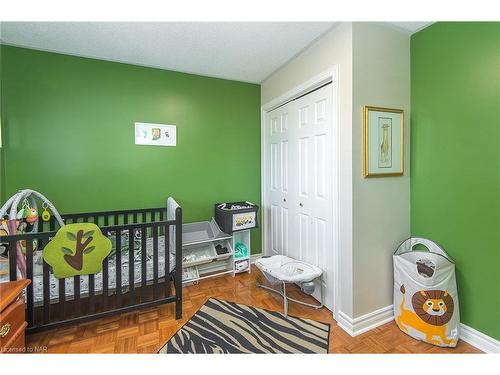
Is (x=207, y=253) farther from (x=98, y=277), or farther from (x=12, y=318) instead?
(x=12, y=318)

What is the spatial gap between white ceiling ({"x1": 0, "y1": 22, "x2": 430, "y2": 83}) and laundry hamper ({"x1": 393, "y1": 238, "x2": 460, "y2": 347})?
1.74m

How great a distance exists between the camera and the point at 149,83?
2.35 m

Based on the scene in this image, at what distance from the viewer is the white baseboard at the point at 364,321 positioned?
1619 millimetres

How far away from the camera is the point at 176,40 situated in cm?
187

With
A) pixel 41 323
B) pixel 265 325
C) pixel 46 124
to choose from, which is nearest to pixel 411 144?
pixel 265 325

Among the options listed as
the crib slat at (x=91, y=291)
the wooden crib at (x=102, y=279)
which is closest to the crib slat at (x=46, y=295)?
the wooden crib at (x=102, y=279)

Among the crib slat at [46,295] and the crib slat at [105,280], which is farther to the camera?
the crib slat at [105,280]

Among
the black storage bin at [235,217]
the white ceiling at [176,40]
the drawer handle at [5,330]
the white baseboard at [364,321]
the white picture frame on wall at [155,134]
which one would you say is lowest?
the white baseboard at [364,321]

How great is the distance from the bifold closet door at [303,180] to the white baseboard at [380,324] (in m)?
0.24

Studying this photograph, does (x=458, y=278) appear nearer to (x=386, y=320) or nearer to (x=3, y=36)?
(x=386, y=320)

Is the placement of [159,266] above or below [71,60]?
below

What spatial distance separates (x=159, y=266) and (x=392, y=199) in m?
1.98

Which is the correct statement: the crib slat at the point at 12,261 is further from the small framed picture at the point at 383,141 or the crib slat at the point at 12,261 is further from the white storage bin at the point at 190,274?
the small framed picture at the point at 383,141

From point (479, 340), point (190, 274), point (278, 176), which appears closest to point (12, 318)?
point (190, 274)
